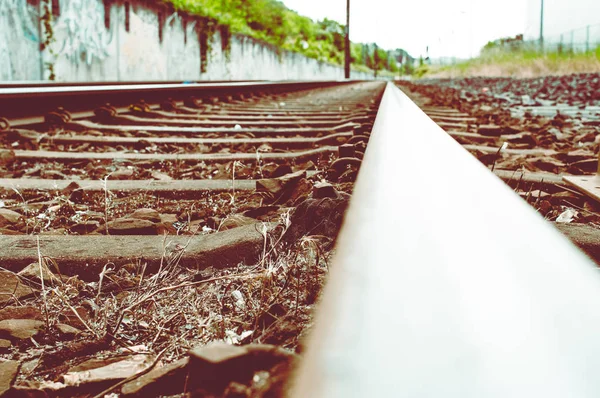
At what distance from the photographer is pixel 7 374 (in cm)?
85

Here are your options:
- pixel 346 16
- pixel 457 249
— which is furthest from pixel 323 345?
pixel 346 16

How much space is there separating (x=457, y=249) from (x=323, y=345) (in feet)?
0.74

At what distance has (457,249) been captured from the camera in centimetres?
63

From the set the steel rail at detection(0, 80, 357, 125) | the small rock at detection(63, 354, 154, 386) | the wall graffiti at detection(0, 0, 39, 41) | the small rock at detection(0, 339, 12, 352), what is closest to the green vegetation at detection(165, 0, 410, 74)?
the wall graffiti at detection(0, 0, 39, 41)

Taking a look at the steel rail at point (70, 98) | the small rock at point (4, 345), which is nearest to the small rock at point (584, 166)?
the small rock at point (4, 345)

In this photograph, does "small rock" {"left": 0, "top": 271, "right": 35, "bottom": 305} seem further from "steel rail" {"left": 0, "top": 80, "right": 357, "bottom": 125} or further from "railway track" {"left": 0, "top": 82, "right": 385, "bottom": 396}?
"steel rail" {"left": 0, "top": 80, "right": 357, "bottom": 125}

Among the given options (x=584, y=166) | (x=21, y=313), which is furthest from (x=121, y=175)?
(x=584, y=166)

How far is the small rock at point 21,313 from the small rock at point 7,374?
223mm

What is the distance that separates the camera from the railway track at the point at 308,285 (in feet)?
1.46

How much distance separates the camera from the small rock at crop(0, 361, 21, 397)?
2.64ft

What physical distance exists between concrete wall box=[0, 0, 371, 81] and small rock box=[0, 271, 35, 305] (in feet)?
28.6

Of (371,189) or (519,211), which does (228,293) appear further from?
(519,211)

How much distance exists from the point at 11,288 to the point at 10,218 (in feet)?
2.14

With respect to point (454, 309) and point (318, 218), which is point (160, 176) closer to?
point (318, 218)
